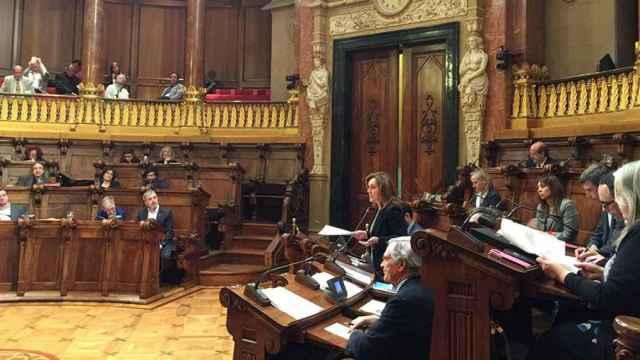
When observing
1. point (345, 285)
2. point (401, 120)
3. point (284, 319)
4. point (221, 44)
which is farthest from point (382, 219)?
point (221, 44)

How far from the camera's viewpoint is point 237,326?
7.47ft

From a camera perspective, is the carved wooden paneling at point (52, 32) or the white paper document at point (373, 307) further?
the carved wooden paneling at point (52, 32)

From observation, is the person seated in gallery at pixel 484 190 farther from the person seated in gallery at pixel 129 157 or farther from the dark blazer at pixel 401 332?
the person seated in gallery at pixel 129 157

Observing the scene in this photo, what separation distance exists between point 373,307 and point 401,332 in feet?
1.72

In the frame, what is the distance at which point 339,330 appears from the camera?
88.9 inches

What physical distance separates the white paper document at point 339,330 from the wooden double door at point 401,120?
17.8ft

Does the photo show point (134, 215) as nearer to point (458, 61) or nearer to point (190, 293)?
point (190, 293)

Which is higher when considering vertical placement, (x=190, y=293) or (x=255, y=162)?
(x=255, y=162)

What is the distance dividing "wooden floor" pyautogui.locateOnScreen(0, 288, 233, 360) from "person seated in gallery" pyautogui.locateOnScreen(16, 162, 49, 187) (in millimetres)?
2090

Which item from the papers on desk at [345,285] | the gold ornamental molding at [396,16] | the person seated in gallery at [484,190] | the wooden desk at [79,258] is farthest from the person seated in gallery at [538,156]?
the wooden desk at [79,258]

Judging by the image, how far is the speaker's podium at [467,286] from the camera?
196 cm

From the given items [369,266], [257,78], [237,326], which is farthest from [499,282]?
[257,78]

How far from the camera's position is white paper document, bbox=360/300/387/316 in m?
2.47

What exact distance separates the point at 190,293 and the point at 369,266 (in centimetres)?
334
